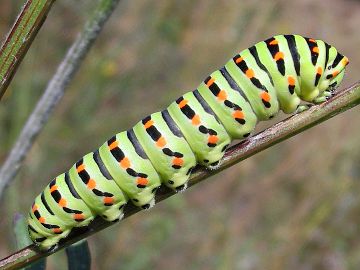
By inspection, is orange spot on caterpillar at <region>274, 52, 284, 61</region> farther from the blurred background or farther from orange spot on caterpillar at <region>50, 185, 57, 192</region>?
the blurred background

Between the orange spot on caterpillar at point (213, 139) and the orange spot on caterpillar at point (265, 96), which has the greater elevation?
the orange spot on caterpillar at point (265, 96)

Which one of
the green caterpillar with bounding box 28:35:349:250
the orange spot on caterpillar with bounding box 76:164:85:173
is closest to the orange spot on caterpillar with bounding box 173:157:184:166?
the green caterpillar with bounding box 28:35:349:250

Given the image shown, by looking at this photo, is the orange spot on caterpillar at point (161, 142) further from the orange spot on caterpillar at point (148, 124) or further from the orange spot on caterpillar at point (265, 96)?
the orange spot on caterpillar at point (265, 96)

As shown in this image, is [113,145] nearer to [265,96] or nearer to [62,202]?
[62,202]

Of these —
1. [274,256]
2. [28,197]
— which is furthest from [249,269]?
[28,197]

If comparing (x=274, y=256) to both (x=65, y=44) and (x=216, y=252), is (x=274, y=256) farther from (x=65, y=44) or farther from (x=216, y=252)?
(x=65, y=44)

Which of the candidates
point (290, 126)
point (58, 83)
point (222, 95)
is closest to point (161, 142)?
point (222, 95)

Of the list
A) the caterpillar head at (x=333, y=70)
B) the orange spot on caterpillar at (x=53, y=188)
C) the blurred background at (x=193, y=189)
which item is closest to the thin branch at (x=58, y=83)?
the orange spot on caterpillar at (x=53, y=188)
